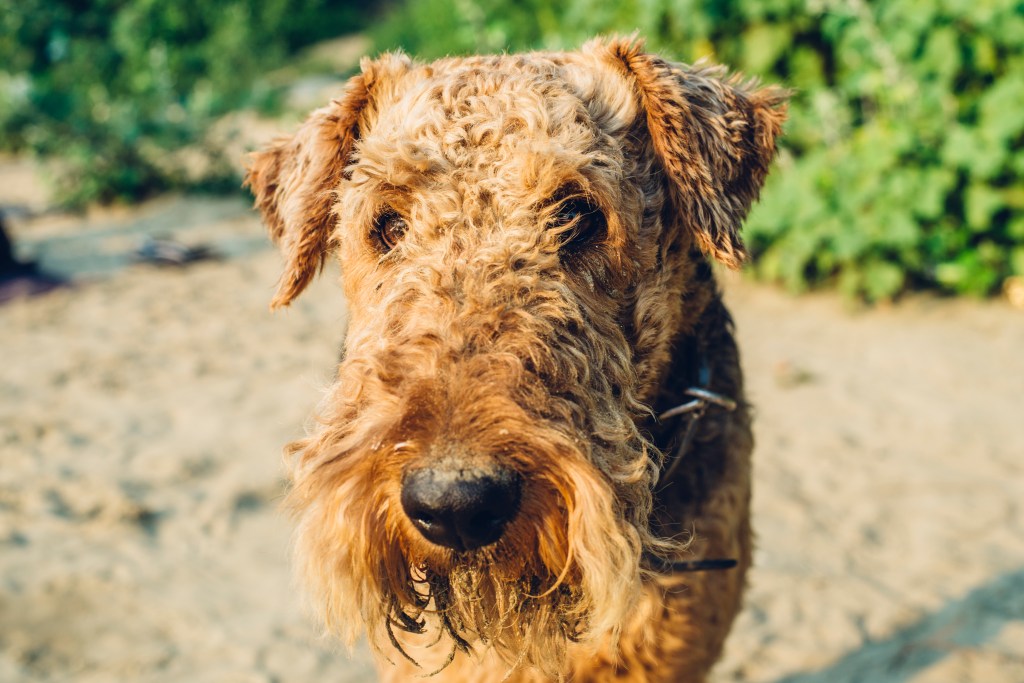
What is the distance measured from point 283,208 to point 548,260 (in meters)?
0.88

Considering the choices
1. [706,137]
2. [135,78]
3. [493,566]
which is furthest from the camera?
[135,78]

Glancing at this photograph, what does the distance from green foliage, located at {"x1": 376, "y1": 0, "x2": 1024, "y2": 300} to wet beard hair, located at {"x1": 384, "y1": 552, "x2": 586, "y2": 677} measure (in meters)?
3.93

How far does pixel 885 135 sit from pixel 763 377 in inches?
65.7

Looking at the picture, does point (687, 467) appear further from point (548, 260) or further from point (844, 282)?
point (844, 282)

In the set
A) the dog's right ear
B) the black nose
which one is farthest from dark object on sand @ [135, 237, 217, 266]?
the black nose

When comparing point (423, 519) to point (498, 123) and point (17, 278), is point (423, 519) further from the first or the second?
point (17, 278)

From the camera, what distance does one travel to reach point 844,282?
5.36 meters

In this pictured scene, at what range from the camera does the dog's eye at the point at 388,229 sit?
1.97 meters

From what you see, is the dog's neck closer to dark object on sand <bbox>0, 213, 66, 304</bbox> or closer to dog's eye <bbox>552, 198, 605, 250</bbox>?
dog's eye <bbox>552, 198, 605, 250</bbox>

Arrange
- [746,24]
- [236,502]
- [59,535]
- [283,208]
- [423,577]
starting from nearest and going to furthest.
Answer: [423,577] < [283,208] < [59,535] < [236,502] < [746,24]

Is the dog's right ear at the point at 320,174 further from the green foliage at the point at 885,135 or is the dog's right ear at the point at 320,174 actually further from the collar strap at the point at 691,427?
the green foliage at the point at 885,135

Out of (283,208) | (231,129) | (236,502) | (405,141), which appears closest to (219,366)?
(236,502)

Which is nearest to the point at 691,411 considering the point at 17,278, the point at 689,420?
the point at 689,420

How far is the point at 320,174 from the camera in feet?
7.28
